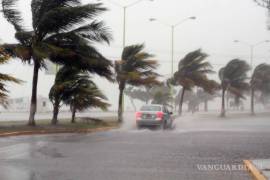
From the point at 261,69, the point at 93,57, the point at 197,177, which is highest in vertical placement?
the point at 261,69

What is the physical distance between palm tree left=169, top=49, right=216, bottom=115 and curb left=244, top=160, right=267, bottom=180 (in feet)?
123

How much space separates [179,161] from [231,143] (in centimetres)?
644

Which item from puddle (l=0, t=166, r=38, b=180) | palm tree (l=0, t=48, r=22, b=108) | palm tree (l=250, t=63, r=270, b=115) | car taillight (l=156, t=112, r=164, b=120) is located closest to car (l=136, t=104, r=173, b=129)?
car taillight (l=156, t=112, r=164, b=120)

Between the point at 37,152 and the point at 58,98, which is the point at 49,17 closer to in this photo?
the point at 58,98

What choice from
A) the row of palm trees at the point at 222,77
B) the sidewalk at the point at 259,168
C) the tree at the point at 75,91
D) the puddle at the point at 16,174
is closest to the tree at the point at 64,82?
the tree at the point at 75,91

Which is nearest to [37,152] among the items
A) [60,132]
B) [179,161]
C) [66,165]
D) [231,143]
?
[66,165]

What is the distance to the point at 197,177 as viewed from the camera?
10.7 meters

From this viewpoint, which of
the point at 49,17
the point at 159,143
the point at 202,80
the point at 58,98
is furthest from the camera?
the point at 202,80

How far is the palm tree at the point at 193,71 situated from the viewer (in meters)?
50.2

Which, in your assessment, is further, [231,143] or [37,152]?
[231,143]

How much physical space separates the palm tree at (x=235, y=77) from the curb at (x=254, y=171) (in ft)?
151

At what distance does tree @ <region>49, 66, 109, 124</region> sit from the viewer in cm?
2719

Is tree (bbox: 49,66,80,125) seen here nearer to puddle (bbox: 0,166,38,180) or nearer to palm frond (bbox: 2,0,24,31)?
palm frond (bbox: 2,0,24,31)

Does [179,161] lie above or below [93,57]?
below
